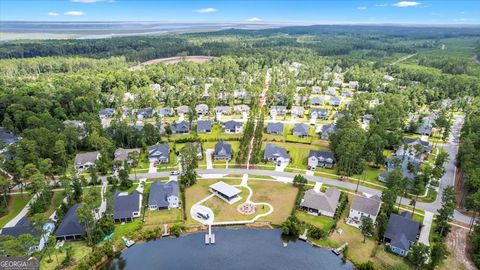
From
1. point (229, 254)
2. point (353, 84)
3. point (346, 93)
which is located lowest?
point (229, 254)

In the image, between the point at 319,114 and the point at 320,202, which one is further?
the point at 319,114

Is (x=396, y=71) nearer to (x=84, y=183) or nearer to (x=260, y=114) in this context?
(x=260, y=114)

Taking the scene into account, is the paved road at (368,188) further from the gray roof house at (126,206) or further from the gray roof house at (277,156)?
the gray roof house at (126,206)

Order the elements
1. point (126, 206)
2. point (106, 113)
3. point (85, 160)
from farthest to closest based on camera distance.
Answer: point (106, 113)
point (85, 160)
point (126, 206)

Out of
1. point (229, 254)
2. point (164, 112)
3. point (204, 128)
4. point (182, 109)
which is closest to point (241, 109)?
point (182, 109)

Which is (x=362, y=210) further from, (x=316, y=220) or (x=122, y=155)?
(x=122, y=155)

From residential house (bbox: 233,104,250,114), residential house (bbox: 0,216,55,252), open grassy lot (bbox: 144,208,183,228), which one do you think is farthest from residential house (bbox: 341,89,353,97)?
residential house (bbox: 0,216,55,252)

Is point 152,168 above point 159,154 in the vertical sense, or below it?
below
